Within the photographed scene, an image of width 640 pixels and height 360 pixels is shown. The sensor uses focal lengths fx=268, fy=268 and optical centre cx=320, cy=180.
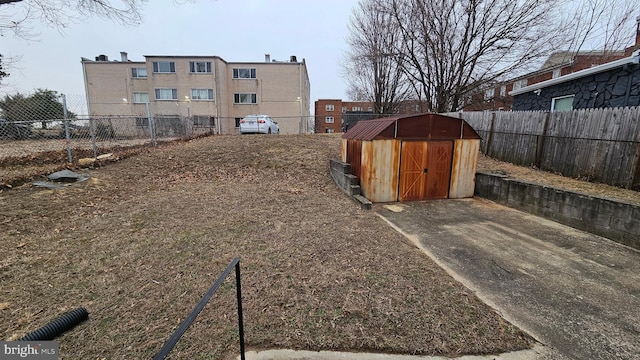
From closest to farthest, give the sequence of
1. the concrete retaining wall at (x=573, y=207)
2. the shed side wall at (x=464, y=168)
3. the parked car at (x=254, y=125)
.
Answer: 1. the concrete retaining wall at (x=573, y=207)
2. the shed side wall at (x=464, y=168)
3. the parked car at (x=254, y=125)

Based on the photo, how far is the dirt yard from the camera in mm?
2414

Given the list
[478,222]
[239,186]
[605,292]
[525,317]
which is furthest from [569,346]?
[239,186]

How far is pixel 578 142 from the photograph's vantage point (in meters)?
6.93

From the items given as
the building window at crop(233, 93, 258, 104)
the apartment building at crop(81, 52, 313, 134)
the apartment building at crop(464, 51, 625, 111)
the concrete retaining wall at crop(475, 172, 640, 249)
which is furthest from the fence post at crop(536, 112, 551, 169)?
the building window at crop(233, 93, 258, 104)

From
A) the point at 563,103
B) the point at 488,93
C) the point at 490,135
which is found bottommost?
the point at 490,135

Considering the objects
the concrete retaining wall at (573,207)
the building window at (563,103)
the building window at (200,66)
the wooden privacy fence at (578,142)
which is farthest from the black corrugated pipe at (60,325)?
the building window at (200,66)

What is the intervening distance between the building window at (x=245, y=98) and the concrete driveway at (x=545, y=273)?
24342mm

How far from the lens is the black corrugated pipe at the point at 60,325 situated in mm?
2182

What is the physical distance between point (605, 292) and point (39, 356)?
227 inches

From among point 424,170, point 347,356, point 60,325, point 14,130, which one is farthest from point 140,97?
point 347,356

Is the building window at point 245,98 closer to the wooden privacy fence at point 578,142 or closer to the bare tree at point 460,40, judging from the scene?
the bare tree at point 460,40

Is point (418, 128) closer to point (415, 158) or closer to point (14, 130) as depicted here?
point (415, 158)

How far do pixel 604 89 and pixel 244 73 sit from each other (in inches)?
1028

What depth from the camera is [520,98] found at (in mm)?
13273
